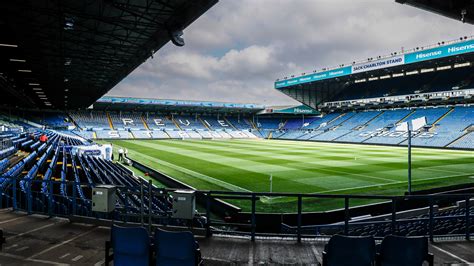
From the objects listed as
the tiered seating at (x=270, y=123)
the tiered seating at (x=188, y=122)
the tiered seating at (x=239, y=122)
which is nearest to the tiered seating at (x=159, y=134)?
the tiered seating at (x=188, y=122)

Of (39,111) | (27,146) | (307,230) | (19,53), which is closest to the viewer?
(307,230)

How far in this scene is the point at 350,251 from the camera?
3914 mm

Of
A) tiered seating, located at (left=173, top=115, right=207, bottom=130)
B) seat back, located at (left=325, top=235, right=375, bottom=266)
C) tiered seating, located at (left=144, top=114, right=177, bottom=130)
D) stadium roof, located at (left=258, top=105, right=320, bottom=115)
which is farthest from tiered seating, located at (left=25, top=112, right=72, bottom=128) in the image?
seat back, located at (left=325, top=235, right=375, bottom=266)

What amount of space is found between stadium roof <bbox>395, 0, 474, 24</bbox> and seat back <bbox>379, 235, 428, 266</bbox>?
5210 millimetres

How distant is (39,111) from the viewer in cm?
6844

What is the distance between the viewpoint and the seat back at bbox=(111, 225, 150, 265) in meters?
4.22

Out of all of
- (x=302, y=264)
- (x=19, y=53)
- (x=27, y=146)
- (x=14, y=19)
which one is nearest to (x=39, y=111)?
(x=27, y=146)

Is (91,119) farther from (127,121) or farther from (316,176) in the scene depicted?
(316,176)

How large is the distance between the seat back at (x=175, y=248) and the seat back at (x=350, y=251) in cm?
175

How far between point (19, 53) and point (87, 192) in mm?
11215

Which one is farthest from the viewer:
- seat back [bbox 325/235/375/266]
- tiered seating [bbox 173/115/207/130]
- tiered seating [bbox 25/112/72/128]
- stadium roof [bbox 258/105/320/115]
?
stadium roof [bbox 258/105/320/115]

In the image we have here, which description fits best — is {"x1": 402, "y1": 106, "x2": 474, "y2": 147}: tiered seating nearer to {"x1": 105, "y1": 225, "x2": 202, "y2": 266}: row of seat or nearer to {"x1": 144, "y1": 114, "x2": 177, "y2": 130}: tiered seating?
{"x1": 105, "y1": 225, "x2": 202, "y2": 266}: row of seat

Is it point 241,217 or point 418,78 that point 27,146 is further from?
point 418,78

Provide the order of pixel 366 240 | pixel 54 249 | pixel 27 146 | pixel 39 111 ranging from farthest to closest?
pixel 39 111
pixel 27 146
pixel 54 249
pixel 366 240
